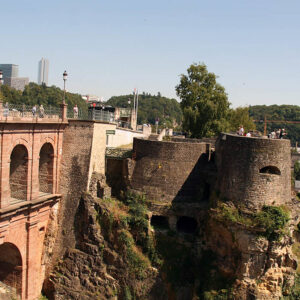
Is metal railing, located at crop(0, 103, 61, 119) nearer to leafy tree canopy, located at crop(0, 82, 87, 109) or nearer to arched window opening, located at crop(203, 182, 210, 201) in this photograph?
arched window opening, located at crop(203, 182, 210, 201)

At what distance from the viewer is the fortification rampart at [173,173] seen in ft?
73.9

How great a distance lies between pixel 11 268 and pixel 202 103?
67.0ft

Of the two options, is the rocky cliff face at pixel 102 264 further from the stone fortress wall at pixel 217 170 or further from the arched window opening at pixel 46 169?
the stone fortress wall at pixel 217 170

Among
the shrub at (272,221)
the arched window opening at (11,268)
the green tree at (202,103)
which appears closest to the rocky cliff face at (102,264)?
the arched window opening at (11,268)

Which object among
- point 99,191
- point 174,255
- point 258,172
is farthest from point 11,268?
point 258,172

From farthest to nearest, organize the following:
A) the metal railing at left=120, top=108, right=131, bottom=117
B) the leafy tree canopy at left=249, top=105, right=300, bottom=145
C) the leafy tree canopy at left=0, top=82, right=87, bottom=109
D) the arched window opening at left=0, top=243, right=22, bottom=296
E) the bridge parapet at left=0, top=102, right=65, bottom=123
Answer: the leafy tree canopy at left=249, top=105, right=300, bottom=145 < the leafy tree canopy at left=0, top=82, right=87, bottom=109 < the metal railing at left=120, top=108, right=131, bottom=117 < the arched window opening at left=0, top=243, right=22, bottom=296 < the bridge parapet at left=0, top=102, right=65, bottom=123

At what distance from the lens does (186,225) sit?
23625 mm

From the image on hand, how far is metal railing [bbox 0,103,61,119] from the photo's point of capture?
18180 millimetres

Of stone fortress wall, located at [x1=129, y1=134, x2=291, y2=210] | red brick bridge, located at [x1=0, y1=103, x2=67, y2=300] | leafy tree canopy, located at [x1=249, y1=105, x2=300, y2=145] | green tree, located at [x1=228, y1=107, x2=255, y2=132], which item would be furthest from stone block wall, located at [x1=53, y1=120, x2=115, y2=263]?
leafy tree canopy, located at [x1=249, y1=105, x2=300, y2=145]

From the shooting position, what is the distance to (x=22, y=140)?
1944cm

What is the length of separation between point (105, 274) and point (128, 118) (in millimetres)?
21219

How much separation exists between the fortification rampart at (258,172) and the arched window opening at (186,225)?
13.7ft

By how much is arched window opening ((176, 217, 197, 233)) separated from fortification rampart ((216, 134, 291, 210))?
4.17 m

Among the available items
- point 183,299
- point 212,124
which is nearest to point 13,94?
point 212,124
